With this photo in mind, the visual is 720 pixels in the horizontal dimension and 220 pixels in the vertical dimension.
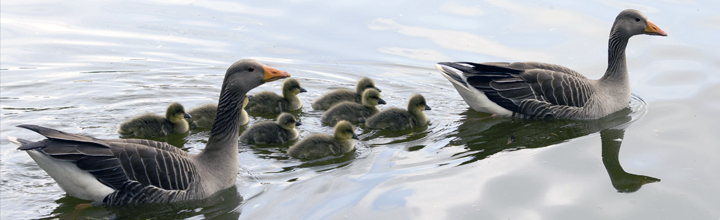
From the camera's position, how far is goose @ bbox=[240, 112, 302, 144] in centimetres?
877

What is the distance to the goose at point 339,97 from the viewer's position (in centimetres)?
1037

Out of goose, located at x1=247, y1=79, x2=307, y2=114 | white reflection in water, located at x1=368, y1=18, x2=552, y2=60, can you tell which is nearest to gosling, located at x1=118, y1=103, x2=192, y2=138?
goose, located at x1=247, y1=79, x2=307, y2=114

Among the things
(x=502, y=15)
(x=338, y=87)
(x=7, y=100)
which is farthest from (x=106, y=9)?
(x=502, y=15)

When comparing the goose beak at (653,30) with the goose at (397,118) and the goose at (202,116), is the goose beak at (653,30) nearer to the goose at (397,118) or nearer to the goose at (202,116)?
the goose at (397,118)

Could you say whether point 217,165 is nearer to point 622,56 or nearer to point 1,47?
point 622,56

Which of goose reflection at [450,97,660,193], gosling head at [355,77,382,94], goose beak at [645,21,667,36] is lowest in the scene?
goose reflection at [450,97,660,193]

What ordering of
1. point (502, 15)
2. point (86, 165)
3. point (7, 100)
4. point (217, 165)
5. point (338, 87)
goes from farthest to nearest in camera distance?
point (502, 15), point (338, 87), point (7, 100), point (217, 165), point (86, 165)

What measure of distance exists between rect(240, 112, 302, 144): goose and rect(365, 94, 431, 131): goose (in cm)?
110

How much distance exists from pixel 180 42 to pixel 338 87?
3.56m

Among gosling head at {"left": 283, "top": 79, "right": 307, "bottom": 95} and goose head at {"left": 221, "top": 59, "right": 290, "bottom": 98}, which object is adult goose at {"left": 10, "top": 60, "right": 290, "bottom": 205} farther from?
gosling head at {"left": 283, "top": 79, "right": 307, "bottom": 95}

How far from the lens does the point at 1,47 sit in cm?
1307

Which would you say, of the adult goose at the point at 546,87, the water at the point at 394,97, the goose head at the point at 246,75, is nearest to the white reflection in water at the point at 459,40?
the water at the point at 394,97

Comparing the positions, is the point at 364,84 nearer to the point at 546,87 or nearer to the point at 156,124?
the point at 546,87

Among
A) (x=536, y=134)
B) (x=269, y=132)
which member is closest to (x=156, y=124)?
(x=269, y=132)
